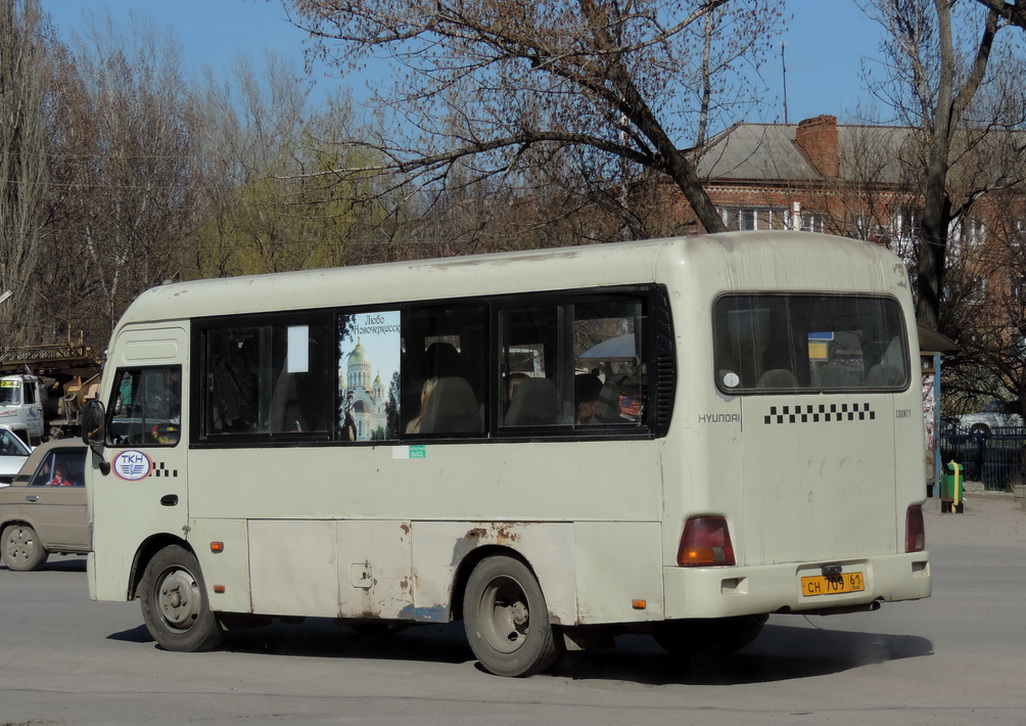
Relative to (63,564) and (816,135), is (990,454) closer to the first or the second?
(63,564)

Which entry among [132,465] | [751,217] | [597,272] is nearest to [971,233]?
[751,217]

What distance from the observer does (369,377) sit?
10.2 m

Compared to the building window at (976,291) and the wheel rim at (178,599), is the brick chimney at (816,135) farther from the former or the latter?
the wheel rim at (178,599)

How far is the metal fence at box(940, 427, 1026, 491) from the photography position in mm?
31828

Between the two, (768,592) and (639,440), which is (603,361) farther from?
(768,592)

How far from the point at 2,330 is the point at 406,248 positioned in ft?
86.2

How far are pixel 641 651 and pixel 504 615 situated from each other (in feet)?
5.43

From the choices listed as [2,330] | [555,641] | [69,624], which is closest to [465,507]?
[555,641]

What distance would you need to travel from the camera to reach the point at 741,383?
868 centimetres

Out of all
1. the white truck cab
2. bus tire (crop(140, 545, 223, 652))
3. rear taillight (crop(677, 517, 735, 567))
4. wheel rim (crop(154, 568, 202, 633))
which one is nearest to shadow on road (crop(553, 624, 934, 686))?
rear taillight (crop(677, 517, 735, 567))

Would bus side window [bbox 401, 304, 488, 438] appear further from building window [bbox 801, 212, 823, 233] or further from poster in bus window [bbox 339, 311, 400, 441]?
building window [bbox 801, 212, 823, 233]

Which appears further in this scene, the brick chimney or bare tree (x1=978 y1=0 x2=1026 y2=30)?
the brick chimney

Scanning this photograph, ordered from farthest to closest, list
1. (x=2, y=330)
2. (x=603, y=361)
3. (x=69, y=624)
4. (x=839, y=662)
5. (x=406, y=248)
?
(x=2, y=330) → (x=406, y=248) → (x=69, y=624) → (x=839, y=662) → (x=603, y=361)

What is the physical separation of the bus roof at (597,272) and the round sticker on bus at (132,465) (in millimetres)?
1474
